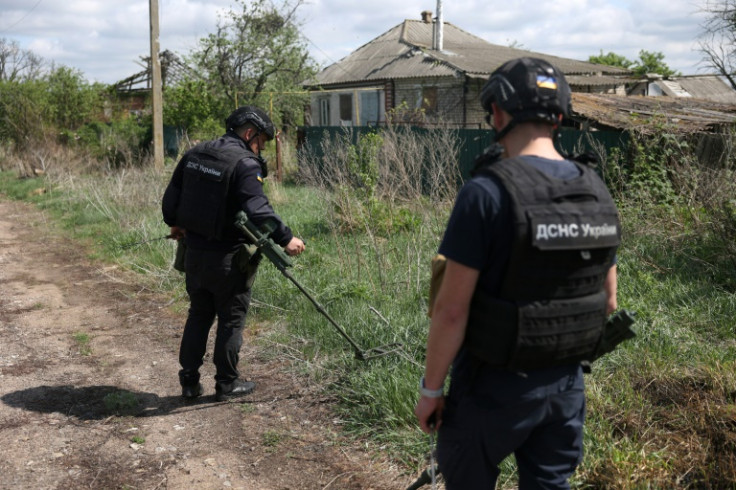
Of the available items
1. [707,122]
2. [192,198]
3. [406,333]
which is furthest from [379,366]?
[707,122]

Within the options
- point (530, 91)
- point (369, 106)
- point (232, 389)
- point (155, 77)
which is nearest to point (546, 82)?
point (530, 91)

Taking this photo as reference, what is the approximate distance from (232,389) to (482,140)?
9057mm

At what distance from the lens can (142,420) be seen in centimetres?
415

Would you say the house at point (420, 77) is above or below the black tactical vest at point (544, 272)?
above

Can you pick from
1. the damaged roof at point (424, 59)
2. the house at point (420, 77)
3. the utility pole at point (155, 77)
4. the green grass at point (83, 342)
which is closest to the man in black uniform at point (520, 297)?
the green grass at point (83, 342)

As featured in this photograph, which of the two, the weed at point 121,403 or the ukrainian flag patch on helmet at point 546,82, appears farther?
the weed at point 121,403

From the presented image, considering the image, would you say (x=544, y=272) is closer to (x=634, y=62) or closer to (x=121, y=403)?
Answer: (x=121, y=403)

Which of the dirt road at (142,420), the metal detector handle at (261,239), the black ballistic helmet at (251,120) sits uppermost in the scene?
the black ballistic helmet at (251,120)

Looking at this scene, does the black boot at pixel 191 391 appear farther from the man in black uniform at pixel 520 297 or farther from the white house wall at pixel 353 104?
the white house wall at pixel 353 104

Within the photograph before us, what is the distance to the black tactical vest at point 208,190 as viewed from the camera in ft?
13.1

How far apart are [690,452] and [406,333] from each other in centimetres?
200

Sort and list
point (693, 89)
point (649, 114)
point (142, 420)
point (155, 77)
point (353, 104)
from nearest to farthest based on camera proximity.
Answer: point (142, 420) < point (649, 114) < point (155, 77) < point (353, 104) < point (693, 89)

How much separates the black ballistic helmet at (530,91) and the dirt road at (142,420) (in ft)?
6.88

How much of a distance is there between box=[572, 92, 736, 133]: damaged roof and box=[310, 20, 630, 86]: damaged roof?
10.2m
